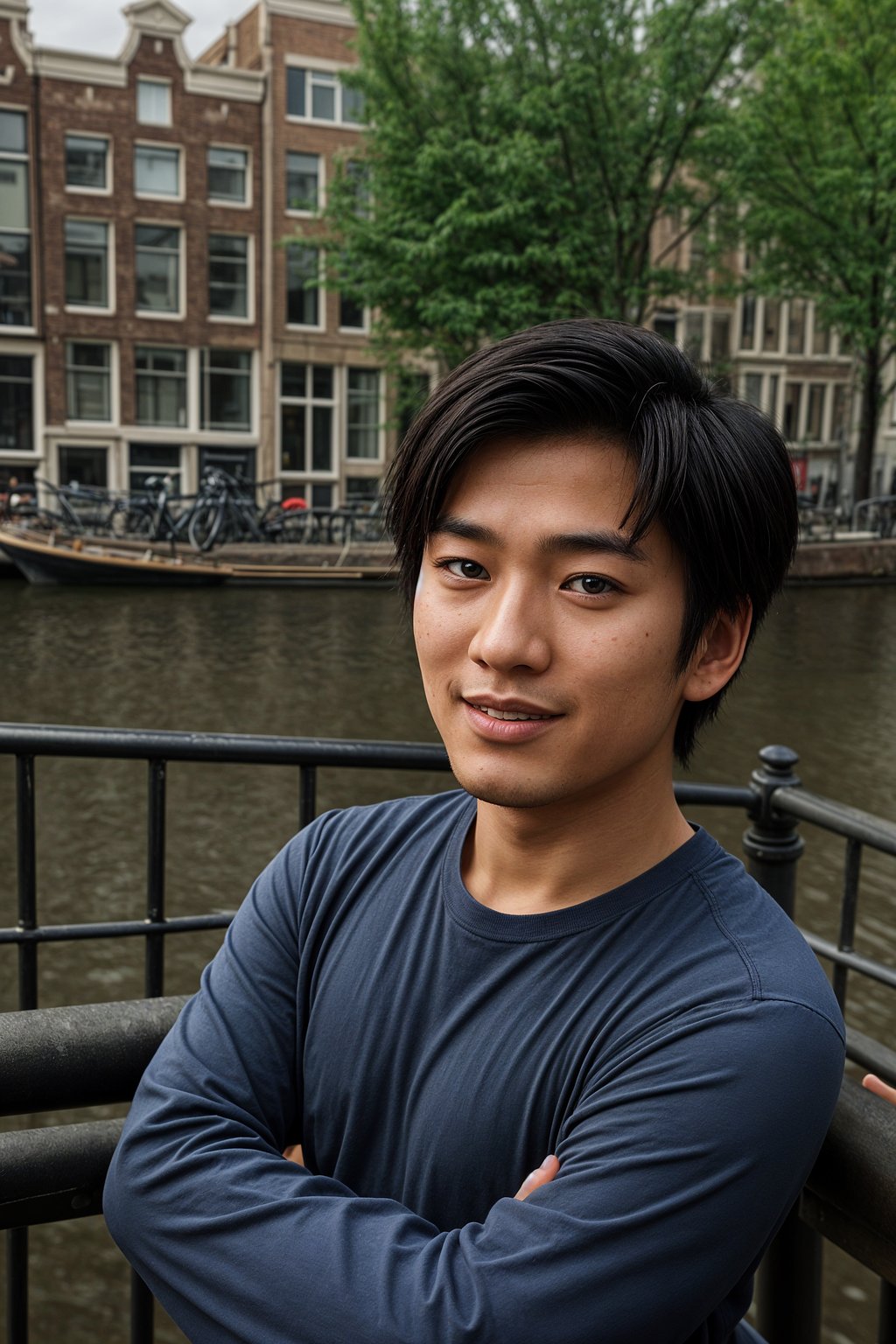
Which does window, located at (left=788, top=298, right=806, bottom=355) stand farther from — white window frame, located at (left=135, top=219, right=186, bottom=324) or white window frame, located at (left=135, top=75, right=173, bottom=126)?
white window frame, located at (left=135, top=75, right=173, bottom=126)

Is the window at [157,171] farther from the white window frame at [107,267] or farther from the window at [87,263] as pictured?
the window at [87,263]

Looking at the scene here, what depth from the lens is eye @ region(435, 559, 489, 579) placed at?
1.17m

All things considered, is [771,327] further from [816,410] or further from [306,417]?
[306,417]

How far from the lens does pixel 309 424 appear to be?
100 feet

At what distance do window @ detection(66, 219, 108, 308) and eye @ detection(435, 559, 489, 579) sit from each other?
94.3 feet

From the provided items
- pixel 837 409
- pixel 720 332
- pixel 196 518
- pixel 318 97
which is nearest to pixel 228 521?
pixel 196 518

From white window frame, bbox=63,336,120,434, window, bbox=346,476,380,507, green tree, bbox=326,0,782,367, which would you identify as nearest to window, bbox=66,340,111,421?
white window frame, bbox=63,336,120,434

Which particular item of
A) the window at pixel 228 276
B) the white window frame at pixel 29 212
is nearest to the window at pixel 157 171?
the window at pixel 228 276

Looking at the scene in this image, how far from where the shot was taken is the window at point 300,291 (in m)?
29.7

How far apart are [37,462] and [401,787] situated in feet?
72.9

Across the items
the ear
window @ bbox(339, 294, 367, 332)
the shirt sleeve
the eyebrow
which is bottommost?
the shirt sleeve

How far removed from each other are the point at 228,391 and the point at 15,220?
5.59 meters

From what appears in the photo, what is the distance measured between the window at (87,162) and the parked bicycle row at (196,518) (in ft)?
23.9

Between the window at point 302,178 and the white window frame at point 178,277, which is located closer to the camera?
the white window frame at point 178,277
